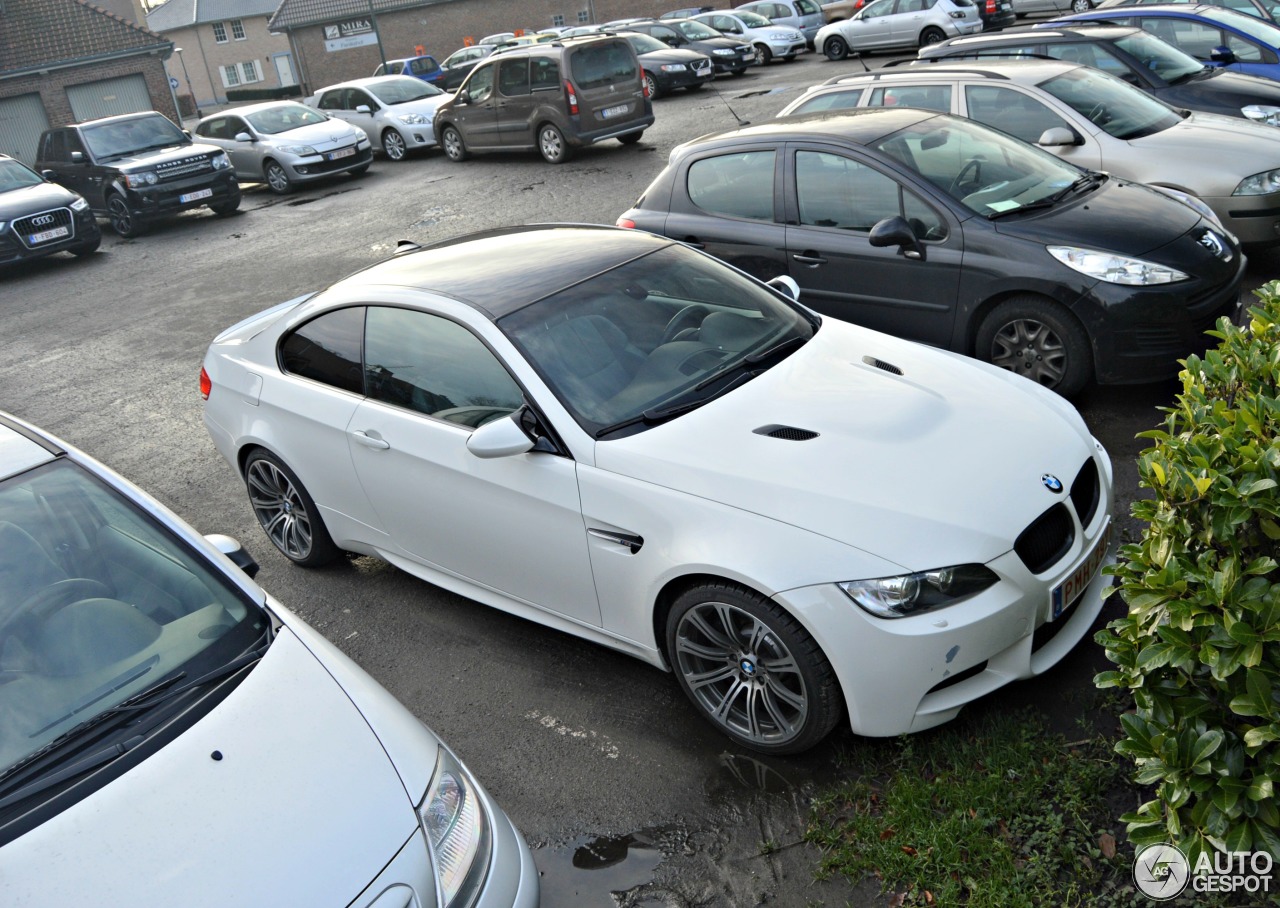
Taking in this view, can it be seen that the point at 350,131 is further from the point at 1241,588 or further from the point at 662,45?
the point at 1241,588

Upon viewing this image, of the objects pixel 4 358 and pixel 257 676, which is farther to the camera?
pixel 4 358

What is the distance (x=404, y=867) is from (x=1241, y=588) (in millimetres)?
2169

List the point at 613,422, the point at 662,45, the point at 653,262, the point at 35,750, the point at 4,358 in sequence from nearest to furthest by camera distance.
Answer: the point at 35,750
the point at 613,422
the point at 653,262
the point at 4,358
the point at 662,45

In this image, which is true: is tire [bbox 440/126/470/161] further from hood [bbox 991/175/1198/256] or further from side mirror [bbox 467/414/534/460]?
side mirror [bbox 467/414/534/460]

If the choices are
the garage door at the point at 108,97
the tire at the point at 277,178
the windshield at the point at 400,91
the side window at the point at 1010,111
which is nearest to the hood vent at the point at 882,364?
the side window at the point at 1010,111

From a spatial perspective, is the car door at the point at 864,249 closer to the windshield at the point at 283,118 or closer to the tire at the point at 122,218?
the tire at the point at 122,218

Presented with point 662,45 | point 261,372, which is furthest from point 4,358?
point 662,45

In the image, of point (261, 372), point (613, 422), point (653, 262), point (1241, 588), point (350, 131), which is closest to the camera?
point (1241, 588)

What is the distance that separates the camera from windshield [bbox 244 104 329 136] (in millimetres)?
19578

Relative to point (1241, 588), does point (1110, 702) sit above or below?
below

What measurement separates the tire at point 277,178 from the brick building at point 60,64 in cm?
1953

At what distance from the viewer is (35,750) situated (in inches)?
113

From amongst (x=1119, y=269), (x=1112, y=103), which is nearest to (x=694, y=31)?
(x=1112, y=103)

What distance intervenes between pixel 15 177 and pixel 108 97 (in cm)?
2207
